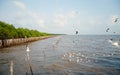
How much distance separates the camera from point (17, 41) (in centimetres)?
5778

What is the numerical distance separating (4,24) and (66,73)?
143 feet

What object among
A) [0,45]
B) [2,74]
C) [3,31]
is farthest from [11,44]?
[2,74]

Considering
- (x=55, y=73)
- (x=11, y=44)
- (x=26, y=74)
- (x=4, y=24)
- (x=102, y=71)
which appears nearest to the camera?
(x=26, y=74)

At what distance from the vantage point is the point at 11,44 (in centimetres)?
5131

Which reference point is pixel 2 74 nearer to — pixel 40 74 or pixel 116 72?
pixel 40 74

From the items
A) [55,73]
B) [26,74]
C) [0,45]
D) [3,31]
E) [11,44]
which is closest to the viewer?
[26,74]

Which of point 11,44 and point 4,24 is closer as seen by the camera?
point 11,44

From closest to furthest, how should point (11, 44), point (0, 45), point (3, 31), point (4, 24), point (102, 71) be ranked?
1. point (102, 71)
2. point (0, 45)
3. point (3, 31)
4. point (11, 44)
5. point (4, 24)

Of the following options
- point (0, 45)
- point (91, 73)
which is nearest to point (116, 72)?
point (91, 73)

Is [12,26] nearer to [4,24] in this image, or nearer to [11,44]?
[4,24]

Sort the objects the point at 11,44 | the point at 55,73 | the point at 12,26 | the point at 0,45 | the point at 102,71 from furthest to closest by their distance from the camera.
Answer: the point at 12,26 → the point at 11,44 → the point at 0,45 → the point at 102,71 → the point at 55,73

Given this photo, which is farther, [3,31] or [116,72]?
[3,31]

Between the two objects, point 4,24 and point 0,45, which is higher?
point 4,24

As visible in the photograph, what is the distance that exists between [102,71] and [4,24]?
44226 mm
